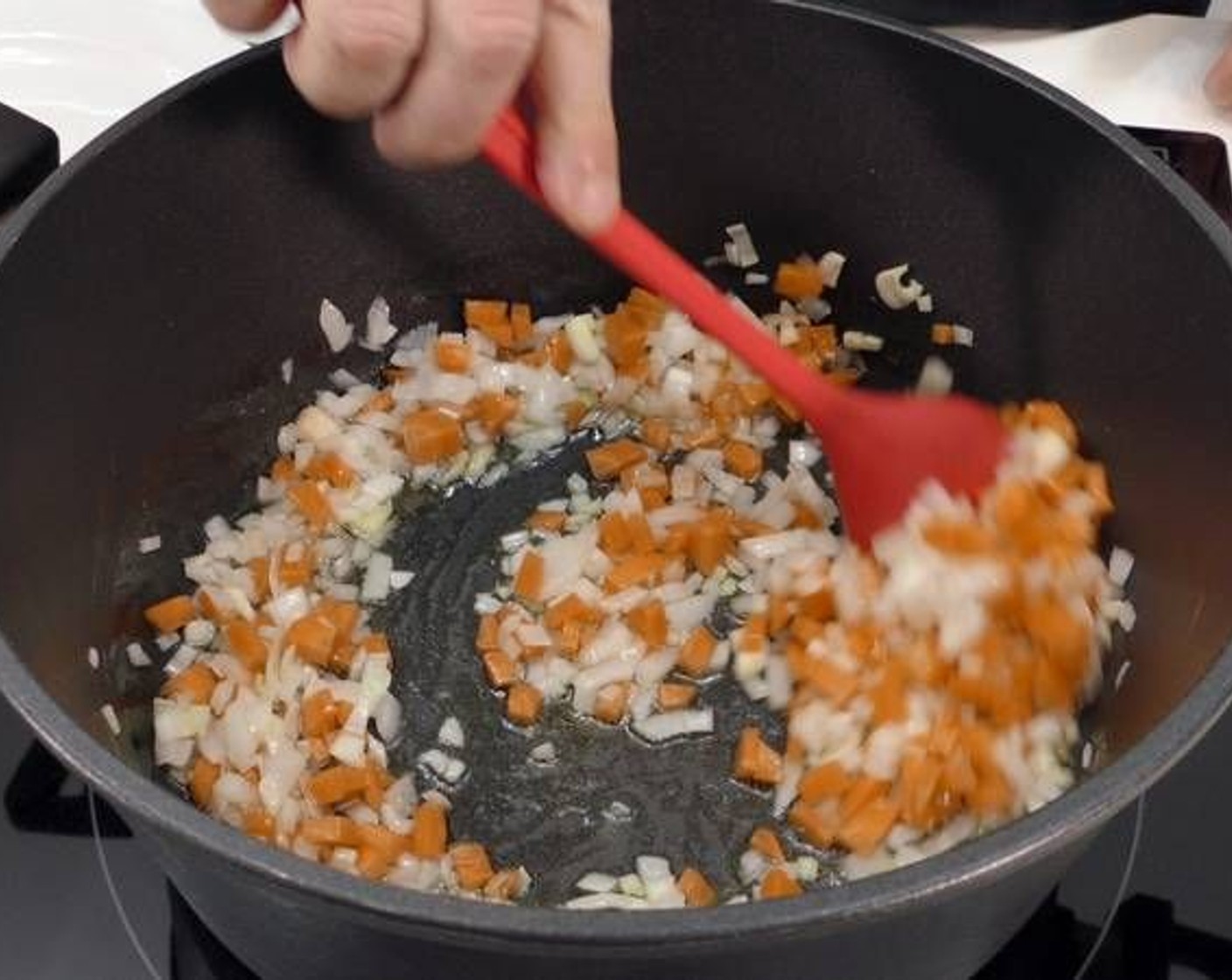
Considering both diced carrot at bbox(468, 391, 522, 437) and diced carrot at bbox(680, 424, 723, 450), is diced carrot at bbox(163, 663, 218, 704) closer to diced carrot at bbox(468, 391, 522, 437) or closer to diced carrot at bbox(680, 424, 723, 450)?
diced carrot at bbox(468, 391, 522, 437)

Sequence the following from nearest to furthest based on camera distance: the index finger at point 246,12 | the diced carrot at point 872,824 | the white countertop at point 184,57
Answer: the index finger at point 246,12, the diced carrot at point 872,824, the white countertop at point 184,57

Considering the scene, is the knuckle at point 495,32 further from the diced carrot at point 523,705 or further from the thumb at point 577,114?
the diced carrot at point 523,705

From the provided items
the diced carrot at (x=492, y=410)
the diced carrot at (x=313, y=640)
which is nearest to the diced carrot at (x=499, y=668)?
the diced carrot at (x=313, y=640)

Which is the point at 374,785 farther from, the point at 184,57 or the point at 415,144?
the point at 184,57

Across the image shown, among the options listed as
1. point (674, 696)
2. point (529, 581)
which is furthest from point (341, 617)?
point (674, 696)

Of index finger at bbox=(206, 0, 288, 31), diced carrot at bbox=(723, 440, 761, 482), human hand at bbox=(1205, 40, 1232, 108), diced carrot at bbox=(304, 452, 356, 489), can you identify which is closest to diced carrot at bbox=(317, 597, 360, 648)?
diced carrot at bbox=(304, 452, 356, 489)

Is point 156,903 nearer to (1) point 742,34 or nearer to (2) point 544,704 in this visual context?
(2) point 544,704

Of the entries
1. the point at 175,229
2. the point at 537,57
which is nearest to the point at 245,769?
the point at 175,229

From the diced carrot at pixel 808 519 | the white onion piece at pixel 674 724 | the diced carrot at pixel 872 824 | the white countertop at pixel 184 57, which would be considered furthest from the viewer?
the white countertop at pixel 184 57
